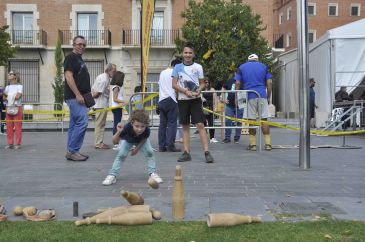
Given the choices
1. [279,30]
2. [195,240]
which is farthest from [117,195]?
[279,30]

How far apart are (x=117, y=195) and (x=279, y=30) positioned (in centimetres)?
5635

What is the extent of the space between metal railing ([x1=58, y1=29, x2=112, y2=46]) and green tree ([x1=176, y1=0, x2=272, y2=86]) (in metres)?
5.63

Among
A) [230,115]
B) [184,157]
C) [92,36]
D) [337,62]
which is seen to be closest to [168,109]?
[184,157]

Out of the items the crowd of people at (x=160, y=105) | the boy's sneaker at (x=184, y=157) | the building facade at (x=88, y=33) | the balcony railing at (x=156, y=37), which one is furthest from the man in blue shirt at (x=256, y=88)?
the balcony railing at (x=156, y=37)

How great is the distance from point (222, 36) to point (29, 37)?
12.6 m

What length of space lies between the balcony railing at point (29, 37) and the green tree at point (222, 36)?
9.26 metres

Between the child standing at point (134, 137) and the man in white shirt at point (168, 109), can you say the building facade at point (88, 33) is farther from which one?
the child standing at point (134, 137)

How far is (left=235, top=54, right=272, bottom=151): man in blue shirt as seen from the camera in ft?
31.2

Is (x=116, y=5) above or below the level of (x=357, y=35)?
above

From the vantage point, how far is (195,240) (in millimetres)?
3414

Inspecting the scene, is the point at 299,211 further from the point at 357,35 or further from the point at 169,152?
the point at 357,35

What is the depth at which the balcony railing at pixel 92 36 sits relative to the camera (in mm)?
30469

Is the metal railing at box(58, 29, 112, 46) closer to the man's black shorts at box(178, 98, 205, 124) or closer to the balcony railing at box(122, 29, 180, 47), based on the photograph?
the balcony railing at box(122, 29, 180, 47)

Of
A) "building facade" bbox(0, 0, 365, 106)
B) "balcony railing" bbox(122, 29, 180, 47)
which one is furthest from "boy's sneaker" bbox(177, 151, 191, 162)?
"balcony railing" bbox(122, 29, 180, 47)
